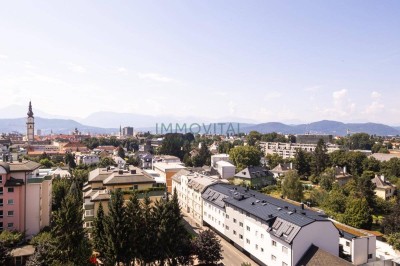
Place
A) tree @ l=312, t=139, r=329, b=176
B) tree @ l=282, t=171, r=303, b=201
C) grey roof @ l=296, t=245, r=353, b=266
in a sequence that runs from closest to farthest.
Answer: grey roof @ l=296, t=245, r=353, b=266 < tree @ l=282, t=171, r=303, b=201 < tree @ l=312, t=139, r=329, b=176

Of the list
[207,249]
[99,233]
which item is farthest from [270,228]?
[99,233]

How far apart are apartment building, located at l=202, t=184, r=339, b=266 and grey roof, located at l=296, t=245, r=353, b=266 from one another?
406 mm

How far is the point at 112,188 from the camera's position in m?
47.3

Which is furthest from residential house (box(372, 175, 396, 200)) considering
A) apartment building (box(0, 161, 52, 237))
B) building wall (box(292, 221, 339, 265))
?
apartment building (box(0, 161, 52, 237))

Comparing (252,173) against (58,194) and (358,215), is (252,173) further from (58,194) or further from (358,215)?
(58,194)

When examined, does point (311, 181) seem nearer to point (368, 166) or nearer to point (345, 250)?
point (368, 166)

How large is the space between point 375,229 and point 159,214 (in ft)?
146

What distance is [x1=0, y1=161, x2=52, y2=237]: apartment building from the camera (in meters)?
43.7

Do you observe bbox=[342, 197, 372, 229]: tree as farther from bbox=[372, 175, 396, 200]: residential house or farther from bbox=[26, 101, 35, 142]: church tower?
bbox=[26, 101, 35, 142]: church tower

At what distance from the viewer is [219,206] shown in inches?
2093

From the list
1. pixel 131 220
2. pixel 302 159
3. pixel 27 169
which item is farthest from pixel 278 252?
pixel 302 159

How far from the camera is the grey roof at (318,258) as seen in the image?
3269 centimetres

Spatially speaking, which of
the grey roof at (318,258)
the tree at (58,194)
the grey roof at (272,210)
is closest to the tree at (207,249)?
the grey roof at (272,210)

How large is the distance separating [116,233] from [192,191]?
3204 centimetres
